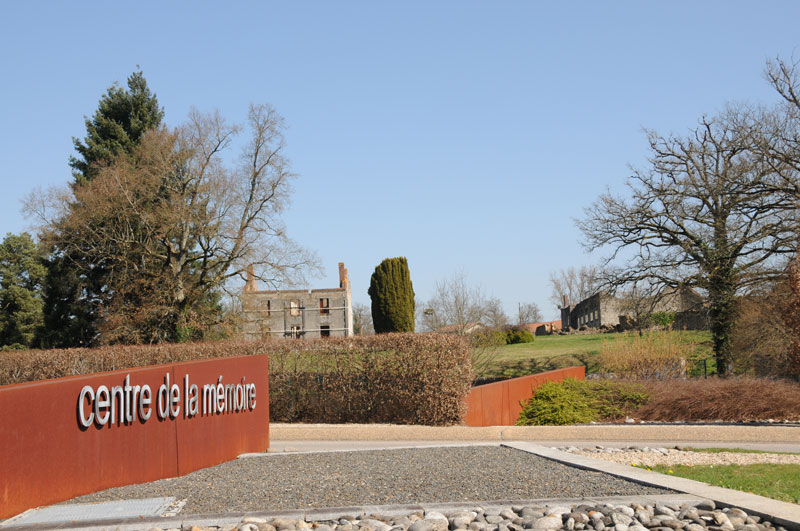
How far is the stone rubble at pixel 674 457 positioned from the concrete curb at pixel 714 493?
2.24 m

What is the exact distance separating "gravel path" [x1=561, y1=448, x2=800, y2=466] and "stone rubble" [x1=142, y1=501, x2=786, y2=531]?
439cm

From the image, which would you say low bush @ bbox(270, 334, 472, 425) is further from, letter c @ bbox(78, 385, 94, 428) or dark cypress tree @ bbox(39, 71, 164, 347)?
dark cypress tree @ bbox(39, 71, 164, 347)

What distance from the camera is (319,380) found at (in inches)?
647

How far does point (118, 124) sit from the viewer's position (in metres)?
40.3

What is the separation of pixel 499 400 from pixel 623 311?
16.0 m

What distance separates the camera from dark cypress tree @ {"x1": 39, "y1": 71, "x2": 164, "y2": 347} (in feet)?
114

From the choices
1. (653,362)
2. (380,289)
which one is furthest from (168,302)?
(653,362)

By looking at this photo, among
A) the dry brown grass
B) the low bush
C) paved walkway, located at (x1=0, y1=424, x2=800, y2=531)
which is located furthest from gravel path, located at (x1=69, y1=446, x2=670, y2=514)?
the dry brown grass

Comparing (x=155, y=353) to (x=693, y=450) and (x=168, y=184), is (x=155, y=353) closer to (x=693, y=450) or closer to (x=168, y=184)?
(x=693, y=450)

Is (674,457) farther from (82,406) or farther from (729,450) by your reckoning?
(82,406)

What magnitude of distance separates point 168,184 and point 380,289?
49.6 feet

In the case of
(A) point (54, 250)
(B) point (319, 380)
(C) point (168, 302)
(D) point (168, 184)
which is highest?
(D) point (168, 184)

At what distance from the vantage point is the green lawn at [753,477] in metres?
7.48

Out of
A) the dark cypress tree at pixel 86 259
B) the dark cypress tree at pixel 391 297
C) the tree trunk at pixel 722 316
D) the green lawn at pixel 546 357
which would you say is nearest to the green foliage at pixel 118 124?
the dark cypress tree at pixel 86 259
